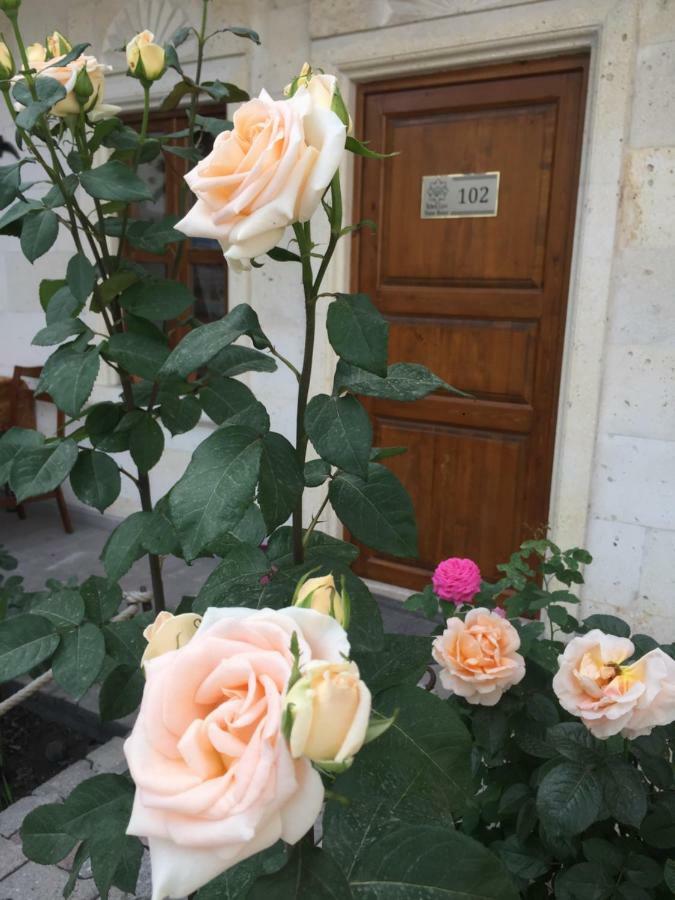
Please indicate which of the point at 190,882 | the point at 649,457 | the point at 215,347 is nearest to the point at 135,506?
the point at 649,457

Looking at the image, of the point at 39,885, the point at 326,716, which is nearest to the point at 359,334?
the point at 326,716

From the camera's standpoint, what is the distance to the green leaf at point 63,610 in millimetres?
1211

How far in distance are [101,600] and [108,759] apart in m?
1.07

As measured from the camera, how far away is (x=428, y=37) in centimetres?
292

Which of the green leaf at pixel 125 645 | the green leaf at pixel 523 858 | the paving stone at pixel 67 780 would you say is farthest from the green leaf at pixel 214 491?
the paving stone at pixel 67 780

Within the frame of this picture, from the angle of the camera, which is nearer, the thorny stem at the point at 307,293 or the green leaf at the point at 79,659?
the thorny stem at the point at 307,293

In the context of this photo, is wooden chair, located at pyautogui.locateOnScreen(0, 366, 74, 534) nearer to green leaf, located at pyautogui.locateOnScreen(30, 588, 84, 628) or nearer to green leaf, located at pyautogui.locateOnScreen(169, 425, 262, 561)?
green leaf, located at pyautogui.locateOnScreen(30, 588, 84, 628)

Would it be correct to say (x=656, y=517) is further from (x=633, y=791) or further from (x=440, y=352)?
(x=633, y=791)

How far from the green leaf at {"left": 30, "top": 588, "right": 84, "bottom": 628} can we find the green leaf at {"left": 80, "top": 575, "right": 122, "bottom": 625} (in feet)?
0.07

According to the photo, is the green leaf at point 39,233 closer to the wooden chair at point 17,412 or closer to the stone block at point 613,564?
the stone block at point 613,564

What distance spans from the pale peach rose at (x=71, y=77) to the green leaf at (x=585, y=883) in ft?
4.65

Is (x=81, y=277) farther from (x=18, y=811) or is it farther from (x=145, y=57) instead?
(x=18, y=811)

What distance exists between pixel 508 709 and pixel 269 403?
263 cm

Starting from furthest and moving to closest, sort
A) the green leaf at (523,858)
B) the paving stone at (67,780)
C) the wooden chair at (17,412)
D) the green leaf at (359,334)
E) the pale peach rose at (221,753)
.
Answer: the wooden chair at (17,412) → the paving stone at (67,780) → the green leaf at (523,858) → the green leaf at (359,334) → the pale peach rose at (221,753)
